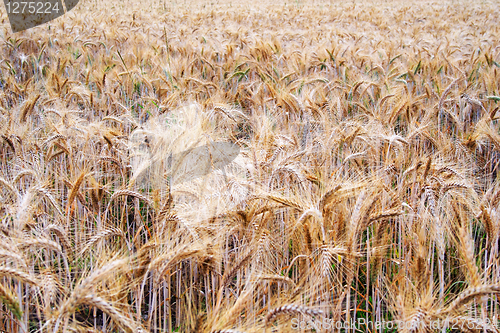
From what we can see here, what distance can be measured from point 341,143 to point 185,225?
139 cm

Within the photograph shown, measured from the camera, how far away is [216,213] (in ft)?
4.56

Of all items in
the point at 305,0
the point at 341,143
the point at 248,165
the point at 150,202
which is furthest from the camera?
the point at 305,0

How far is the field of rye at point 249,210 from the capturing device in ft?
3.49

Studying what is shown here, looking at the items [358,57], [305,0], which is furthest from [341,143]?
[305,0]

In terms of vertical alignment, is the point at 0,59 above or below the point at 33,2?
below

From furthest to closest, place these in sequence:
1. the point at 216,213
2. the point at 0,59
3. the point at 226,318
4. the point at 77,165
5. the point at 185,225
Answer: the point at 0,59 → the point at 77,165 → the point at 216,213 → the point at 185,225 → the point at 226,318

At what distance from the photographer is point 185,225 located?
4.19 feet

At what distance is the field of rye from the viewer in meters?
1.06

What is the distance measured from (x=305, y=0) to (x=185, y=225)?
21.0 m

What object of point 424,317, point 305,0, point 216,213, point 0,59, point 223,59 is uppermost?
point 305,0

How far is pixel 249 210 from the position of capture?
4.40 ft

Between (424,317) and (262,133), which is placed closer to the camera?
(424,317)

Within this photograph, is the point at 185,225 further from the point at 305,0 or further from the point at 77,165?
the point at 305,0

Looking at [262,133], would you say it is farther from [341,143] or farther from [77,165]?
[77,165]
